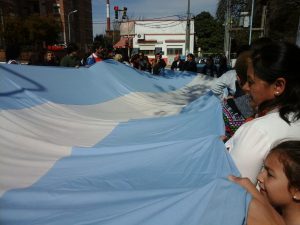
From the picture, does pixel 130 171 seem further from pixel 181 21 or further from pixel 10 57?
pixel 181 21

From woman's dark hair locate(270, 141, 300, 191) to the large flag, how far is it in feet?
0.65

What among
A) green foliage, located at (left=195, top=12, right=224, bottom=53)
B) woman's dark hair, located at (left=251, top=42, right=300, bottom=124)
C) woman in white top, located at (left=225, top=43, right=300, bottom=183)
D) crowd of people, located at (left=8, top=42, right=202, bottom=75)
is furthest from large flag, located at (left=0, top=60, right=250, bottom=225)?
green foliage, located at (left=195, top=12, right=224, bottom=53)

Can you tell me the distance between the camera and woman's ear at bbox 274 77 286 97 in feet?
5.24

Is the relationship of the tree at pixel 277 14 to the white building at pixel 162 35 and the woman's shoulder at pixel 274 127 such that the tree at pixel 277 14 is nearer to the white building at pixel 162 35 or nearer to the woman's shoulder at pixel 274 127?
the woman's shoulder at pixel 274 127

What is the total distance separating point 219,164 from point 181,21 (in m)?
44.7

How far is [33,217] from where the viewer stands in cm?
207

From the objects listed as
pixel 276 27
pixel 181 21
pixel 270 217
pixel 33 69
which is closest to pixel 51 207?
pixel 270 217

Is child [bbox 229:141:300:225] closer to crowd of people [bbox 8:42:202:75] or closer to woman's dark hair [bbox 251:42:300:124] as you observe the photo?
woman's dark hair [bbox 251:42:300:124]

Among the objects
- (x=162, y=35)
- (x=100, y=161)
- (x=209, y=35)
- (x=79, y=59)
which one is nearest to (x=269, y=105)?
(x=100, y=161)

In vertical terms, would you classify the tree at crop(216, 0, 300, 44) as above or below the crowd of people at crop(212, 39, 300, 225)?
above

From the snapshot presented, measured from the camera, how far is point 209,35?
61.5m

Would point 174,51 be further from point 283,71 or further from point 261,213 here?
point 261,213

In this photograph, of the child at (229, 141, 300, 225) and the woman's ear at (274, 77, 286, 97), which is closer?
the child at (229, 141, 300, 225)

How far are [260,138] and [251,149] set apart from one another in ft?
0.20
